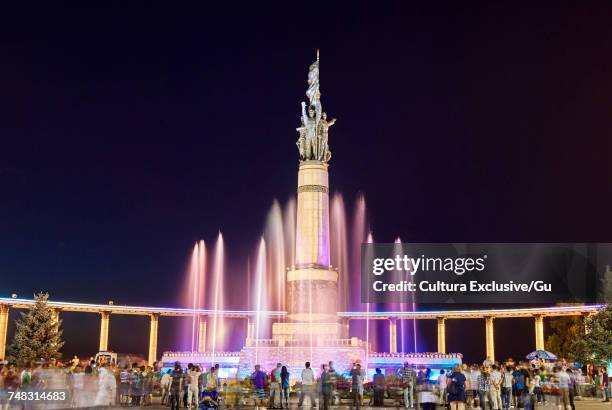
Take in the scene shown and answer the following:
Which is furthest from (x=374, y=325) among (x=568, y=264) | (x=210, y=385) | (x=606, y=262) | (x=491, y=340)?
(x=210, y=385)

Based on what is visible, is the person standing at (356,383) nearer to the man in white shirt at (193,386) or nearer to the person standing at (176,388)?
the man in white shirt at (193,386)

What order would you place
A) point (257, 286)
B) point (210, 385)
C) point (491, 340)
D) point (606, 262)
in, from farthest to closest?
point (491, 340) → point (257, 286) → point (606, 262) → point (210, 385)

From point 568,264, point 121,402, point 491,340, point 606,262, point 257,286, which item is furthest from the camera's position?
point 491,340

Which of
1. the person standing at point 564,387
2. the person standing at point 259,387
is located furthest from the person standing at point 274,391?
the person standing at point 564,387

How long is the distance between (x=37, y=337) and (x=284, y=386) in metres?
36.0

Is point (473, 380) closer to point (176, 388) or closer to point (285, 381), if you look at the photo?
point (285, 381)

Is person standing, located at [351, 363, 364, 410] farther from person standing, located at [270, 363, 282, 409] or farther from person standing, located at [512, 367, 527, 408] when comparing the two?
person standing, located at [512, 367, 527, 408]

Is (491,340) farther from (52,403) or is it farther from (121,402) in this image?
(52,403)

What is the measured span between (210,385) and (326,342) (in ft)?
76.7

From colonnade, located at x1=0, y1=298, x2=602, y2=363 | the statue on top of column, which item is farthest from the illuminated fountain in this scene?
colonnade, located at x1=0, y1=298, x2=602, y2=363

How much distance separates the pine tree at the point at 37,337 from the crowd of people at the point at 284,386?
90.4ft

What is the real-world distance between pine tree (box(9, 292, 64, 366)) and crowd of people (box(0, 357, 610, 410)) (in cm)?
2755

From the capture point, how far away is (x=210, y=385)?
83.0 ft

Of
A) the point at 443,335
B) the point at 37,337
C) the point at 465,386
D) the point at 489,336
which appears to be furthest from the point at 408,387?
the point at 443,335
